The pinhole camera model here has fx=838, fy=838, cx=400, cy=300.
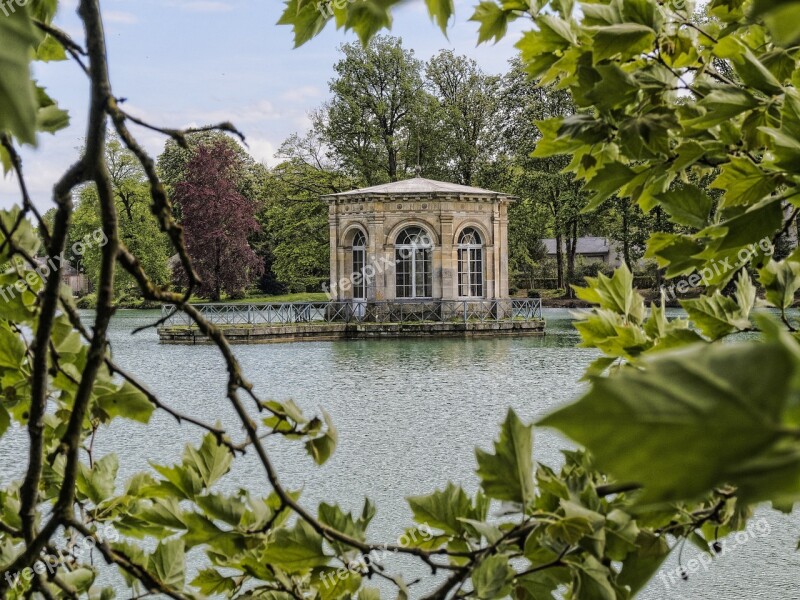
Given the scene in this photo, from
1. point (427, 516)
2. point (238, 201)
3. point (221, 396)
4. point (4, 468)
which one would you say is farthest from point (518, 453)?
point (238, 201)

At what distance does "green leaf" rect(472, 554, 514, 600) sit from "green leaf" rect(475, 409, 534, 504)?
6 cm

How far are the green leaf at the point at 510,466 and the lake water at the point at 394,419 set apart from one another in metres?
0.58

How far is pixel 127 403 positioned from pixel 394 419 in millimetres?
10108

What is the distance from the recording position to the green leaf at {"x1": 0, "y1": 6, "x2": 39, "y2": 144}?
23 centimetres

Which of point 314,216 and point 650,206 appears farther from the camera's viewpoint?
point 314,216

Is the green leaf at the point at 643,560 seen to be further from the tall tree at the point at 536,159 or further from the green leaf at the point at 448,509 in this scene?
the tall tree at the point at 536,159

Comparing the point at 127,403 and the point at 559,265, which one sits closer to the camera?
the point at 127,403

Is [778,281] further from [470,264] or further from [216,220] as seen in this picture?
[216,220]

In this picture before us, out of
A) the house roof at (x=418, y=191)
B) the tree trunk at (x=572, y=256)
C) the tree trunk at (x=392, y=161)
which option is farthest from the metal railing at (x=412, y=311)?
the tree trunk at (x=392, y=161)

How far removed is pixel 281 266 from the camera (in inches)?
1419

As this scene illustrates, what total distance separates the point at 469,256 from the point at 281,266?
12.6 metres

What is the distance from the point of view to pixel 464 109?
37.2 metres

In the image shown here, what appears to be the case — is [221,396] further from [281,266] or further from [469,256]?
[281,266]

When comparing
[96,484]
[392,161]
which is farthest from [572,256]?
[96,484]
